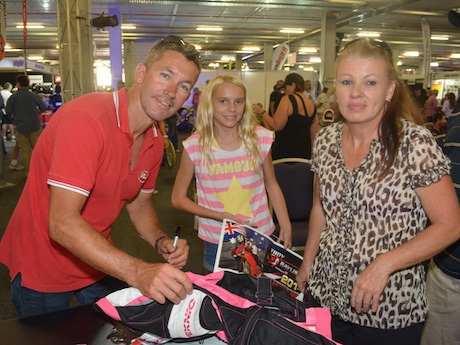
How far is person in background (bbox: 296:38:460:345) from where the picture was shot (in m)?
1.32

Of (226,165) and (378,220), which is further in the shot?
(226,165)

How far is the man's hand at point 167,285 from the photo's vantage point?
3.54 ft

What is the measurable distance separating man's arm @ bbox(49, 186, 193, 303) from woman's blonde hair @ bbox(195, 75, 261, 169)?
108 cm

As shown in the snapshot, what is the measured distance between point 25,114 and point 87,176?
283 inches

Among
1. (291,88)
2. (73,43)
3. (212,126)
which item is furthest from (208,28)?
(212,126)

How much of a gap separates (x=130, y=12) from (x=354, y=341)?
42.7ft

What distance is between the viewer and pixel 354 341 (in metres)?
1.54

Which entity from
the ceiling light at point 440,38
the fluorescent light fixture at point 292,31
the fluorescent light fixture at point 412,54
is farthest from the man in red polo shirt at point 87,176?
the fluorescent light fixture at point 412,54

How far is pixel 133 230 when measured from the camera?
5.01 metres

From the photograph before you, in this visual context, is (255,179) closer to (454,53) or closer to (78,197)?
(78,197)

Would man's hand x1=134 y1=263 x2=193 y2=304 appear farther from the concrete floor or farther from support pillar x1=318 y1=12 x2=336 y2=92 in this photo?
support pillar x1=318 y1=12 x2=336 y2=92

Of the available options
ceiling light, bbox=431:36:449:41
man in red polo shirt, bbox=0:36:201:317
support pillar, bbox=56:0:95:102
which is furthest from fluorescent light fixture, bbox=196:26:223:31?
man in red polo shirt, bbox=0:36:201:317

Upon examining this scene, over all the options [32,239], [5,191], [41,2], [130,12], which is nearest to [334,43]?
[130,12]

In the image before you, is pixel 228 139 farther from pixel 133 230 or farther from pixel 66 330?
pixel 133 230
